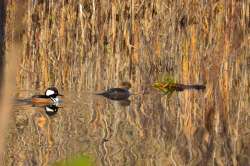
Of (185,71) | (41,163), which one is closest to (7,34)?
(185,71)

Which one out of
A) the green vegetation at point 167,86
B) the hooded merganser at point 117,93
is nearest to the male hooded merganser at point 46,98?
the hooded merganser at point 117,93

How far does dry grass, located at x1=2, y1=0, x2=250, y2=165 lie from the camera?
230 inches

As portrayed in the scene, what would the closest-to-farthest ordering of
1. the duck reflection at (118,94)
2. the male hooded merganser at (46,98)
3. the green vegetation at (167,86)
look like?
the male hooded merganser at (46,98), the duck reflection at (118,94), the green vegetation at (167,86)

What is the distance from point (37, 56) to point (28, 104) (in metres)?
1.72

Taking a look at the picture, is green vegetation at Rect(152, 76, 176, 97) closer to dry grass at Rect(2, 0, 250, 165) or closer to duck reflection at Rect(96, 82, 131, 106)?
dry grass at Rect(2, 0, 250, 165)

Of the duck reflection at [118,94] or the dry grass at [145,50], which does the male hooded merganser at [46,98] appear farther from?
the duck reflection at [118,94]

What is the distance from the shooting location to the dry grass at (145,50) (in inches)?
230

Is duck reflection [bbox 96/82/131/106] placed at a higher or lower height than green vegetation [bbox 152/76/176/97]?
lower

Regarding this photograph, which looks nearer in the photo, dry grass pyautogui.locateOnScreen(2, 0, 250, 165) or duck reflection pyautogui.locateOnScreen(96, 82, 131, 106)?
dry grass pyautogui.locateOnScreen(2, 0, 250, 165)

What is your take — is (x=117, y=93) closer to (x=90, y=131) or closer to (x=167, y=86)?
(x=167, y=86)

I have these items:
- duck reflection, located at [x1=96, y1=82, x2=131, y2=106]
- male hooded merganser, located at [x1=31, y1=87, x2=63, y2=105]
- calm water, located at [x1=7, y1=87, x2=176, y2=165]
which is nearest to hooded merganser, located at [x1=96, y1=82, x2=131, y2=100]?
duck reflection, located at [x1=96, y1=82, x2=131, y2=106]

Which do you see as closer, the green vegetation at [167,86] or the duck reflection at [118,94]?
the duck reflection at [118,94]

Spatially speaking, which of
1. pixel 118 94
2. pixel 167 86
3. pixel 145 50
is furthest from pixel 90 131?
pixel 145 50

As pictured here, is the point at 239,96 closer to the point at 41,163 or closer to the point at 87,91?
the point at 87,91
